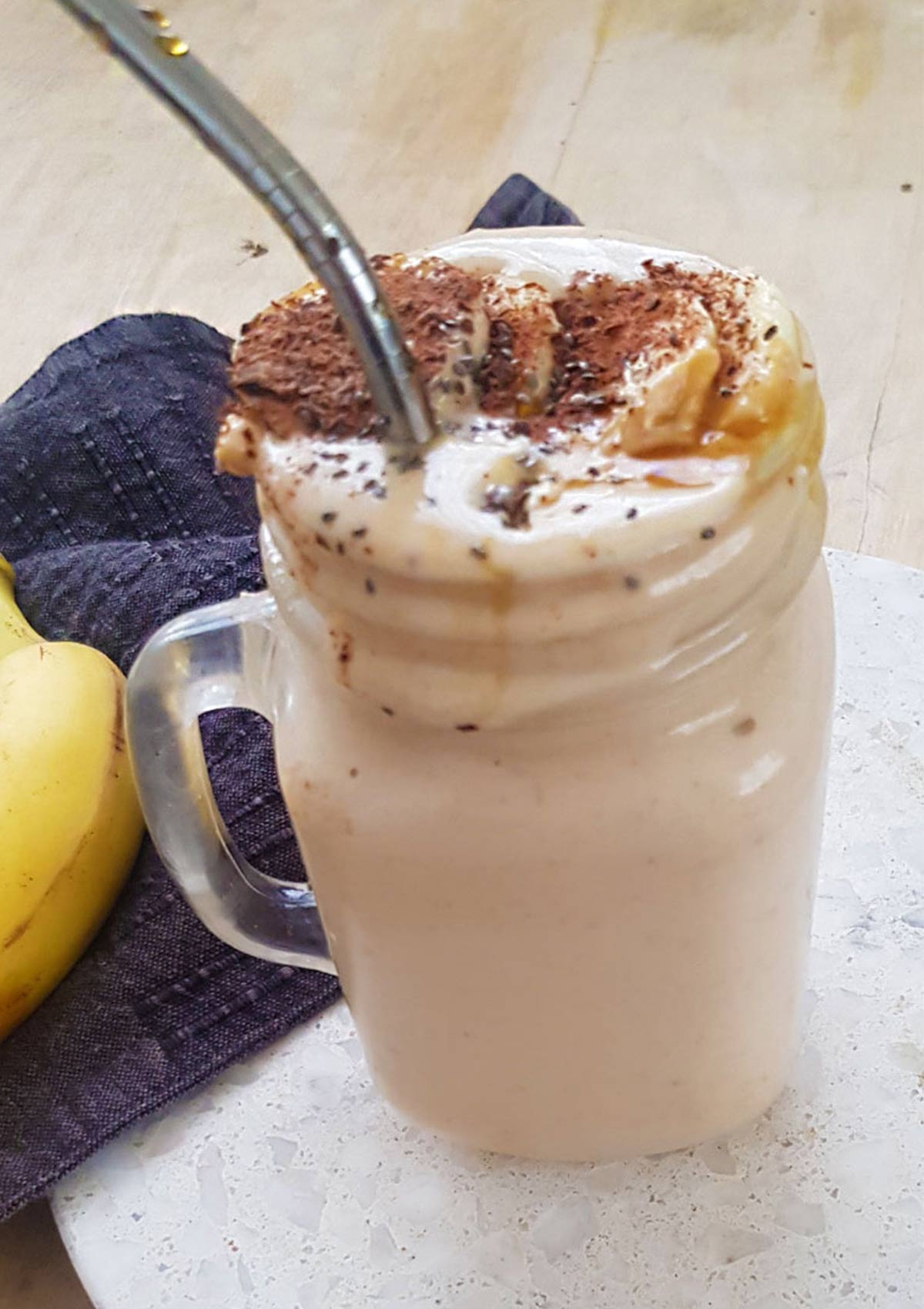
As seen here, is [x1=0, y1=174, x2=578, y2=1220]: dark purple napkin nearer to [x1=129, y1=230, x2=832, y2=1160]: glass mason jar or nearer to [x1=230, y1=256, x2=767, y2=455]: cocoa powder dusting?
[x1=129, y1=230, x2=832, y2=1160]: glass mason jar

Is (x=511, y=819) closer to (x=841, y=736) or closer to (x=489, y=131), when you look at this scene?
(x=841, y=736)

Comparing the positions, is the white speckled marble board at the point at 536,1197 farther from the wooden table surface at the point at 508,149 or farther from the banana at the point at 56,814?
the wooden table surface at the point at 508,149

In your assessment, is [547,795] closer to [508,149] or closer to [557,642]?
[557,642]

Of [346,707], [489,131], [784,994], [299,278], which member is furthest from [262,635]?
[489,131]

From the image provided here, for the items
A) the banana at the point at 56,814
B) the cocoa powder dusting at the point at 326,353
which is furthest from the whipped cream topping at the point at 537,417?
the banana at the point at 56,814

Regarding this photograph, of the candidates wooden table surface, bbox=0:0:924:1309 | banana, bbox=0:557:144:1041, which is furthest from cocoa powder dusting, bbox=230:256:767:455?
wooden table surface, bbox=0:0:924:1309

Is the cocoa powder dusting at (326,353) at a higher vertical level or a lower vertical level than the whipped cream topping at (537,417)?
higher

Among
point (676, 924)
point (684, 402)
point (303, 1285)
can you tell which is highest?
point (684, 402)
